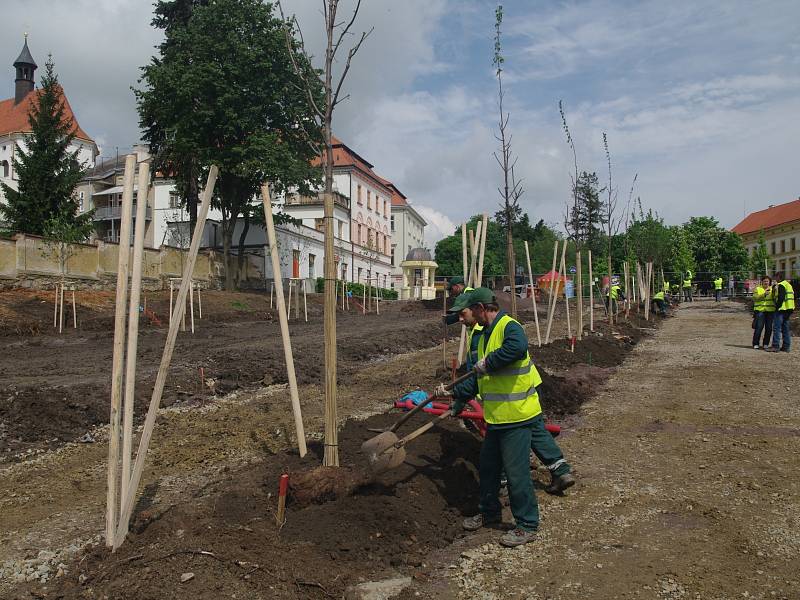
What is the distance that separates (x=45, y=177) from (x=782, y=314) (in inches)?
1239

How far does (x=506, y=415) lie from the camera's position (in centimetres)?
452

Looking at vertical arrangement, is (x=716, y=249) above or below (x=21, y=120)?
below

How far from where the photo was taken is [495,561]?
13.4ft

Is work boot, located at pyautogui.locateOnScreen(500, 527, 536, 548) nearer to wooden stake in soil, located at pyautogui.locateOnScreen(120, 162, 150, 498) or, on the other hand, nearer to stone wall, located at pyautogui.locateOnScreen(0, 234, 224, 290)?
wooden stake in soil, located at pyautogui.locateOnScreen(120, 162, 150, 498)

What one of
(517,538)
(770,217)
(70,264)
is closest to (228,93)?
(70,264)

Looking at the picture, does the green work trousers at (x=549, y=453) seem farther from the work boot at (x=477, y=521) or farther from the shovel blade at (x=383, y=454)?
the shovel blade at (x=383, y=454)

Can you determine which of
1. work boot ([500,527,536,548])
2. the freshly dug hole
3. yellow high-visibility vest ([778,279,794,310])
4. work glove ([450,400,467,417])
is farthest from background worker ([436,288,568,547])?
yellow high-visibility vest ([778,279,794,310])

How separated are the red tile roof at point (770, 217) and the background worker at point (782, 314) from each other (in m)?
61.5

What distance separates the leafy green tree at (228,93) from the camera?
92.1 feet

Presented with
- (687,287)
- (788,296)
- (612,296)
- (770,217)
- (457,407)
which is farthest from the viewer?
(770,217)

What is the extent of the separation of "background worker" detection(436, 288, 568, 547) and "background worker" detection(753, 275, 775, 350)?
11845mm

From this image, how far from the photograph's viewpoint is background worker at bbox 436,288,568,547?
14.5 ft

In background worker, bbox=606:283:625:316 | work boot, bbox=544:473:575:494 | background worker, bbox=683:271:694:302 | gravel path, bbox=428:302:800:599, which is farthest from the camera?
background worker, bbox=683:271:694:302

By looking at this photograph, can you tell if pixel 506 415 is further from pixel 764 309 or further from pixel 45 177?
pixel 45 177
